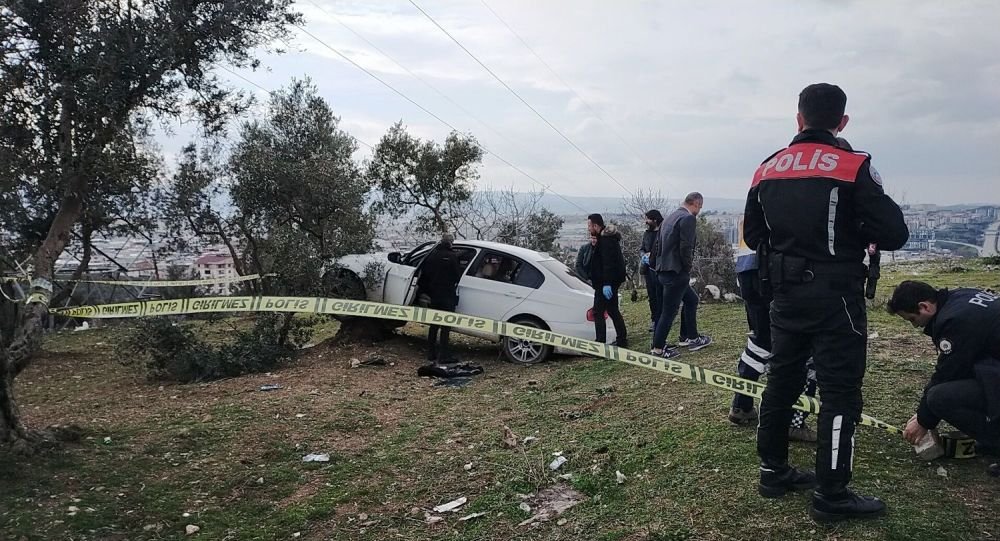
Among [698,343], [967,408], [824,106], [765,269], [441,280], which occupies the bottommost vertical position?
[698,343]

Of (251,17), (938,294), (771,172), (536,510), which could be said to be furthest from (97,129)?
(938,294)

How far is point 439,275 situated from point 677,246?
275 cm

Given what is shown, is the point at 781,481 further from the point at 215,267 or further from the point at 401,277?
the point at 215,267

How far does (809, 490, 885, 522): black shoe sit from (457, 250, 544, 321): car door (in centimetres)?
521

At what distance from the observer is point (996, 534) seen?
2926mm

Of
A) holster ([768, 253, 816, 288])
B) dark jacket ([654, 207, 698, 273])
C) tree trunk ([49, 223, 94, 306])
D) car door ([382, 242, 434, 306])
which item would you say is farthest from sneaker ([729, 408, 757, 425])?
tree trunk ([49, 223, 94, 306])

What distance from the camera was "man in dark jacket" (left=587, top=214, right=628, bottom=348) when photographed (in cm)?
768

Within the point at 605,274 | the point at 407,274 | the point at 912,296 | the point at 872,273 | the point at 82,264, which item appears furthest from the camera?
the point at 82,264

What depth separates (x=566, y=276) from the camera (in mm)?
8383

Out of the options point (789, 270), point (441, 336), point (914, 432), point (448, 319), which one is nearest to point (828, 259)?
point (789, 270)

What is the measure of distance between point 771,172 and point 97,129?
8162mm

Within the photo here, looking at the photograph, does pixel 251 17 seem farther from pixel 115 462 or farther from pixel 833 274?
pixel 833 274

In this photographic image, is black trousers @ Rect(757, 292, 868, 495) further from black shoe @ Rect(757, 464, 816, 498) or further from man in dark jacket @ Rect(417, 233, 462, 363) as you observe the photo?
man in dark jacket @ Rect(417, 233, 462, 363)

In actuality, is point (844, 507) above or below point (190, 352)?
above
